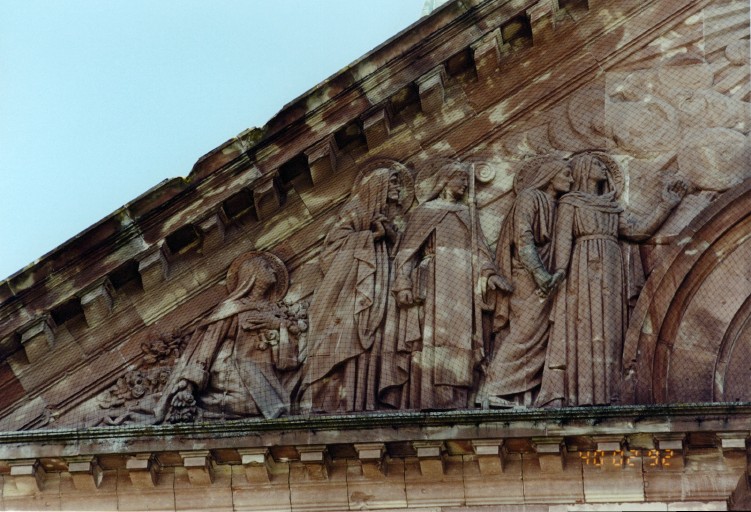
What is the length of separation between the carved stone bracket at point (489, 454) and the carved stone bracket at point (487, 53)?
427 cm

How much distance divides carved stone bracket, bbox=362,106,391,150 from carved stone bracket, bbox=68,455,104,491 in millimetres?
4164

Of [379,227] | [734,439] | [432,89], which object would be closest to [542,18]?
[432,89]

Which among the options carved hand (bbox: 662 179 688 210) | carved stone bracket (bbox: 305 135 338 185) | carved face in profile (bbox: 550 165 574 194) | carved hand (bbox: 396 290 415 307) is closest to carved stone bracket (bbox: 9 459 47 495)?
carved hand (bbox: 396 290 415 307)

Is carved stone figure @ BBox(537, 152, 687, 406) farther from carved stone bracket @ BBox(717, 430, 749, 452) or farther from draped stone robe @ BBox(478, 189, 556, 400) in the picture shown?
carved stone bracket @ BBox(717, 430, 749, 452)

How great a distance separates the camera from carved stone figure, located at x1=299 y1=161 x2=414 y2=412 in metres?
21.2

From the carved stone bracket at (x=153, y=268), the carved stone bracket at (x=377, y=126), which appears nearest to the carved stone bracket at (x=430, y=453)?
the carved stone bracket at (x=153, y=268)

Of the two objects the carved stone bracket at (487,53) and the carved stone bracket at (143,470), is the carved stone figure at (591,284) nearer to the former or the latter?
the carved stone bracket at (487,53)

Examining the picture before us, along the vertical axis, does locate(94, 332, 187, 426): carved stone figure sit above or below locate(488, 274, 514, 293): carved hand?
below

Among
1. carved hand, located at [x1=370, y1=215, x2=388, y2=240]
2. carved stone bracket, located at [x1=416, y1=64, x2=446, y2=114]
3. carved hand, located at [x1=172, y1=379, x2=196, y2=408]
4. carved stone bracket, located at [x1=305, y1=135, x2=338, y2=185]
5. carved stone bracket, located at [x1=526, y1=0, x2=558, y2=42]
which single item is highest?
carved stone bracket, located at [x1=526, y1=0, x2=558, y2=42]

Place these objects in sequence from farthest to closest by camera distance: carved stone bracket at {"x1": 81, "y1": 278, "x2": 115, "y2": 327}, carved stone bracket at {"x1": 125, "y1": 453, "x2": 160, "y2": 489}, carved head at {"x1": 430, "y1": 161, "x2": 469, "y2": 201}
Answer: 1. carved head at {"x1": 430, "y1": 161, "x2": 469, "y2": 201}
2. carved stone bracket at {"x1": 81, "y1": 278, "x2": 115, "y2": 327}
3. carved stone bracket at {"x1": 125, "y1": 453, "x2": 160, "y2": 489}

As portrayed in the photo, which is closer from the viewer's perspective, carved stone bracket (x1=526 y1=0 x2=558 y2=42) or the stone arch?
the stone arch

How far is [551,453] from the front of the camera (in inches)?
793

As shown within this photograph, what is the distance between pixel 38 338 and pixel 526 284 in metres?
4.53

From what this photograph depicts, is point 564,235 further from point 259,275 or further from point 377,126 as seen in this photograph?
point 259,275
